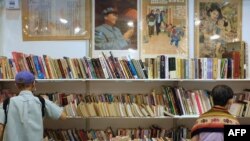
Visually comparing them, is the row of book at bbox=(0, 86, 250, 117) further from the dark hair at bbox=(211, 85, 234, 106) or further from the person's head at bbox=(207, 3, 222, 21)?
the dark hair at bbox=(211, 85, 234, 106)

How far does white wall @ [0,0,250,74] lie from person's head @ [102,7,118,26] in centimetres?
35

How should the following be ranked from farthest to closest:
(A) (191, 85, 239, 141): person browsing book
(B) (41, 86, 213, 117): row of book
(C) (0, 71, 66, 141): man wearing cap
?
(B) (41, 86, 213, 117): row of book → (C) (0, 71, 66, 141): man wearing cap → (A) (191, 85, 239, 141): person browsing book

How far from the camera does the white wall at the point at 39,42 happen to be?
3.92 m

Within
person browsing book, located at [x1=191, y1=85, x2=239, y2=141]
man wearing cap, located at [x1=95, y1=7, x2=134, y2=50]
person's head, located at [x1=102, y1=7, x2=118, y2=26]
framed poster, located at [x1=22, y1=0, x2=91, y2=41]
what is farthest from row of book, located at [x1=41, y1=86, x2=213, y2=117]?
person browsing book, located at [x1=191, y1=85, x2=239, y2=141]

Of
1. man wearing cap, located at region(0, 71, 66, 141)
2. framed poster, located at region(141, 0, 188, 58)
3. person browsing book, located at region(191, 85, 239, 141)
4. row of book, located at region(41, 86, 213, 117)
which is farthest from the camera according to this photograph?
framed poster, located at region(141, 0, 188, 58)

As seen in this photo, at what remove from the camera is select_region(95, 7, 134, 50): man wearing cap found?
12.8 ft

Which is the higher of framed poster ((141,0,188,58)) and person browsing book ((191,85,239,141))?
framed poster ((141,0,188,58))

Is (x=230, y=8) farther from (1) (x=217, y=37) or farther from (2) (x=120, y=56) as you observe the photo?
(2) (x=120, y=56)

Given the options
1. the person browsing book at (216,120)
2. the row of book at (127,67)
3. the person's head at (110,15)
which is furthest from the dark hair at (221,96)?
the person's head at (110,15)

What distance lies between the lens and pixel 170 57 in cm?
363

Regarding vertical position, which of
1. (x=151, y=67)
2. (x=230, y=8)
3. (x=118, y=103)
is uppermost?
(x=230, y=8)

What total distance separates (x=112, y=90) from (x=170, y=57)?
79cm

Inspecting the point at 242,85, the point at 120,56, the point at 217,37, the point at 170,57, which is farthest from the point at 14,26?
the point at 242,85

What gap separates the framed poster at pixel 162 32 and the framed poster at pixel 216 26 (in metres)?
0.16
